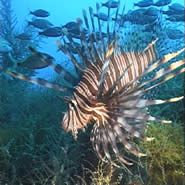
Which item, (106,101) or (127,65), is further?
(127,65)

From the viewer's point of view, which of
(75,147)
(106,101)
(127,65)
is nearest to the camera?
(106,101)

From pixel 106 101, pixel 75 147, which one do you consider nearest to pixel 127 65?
pixel 106 101

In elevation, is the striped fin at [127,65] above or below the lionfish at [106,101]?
above

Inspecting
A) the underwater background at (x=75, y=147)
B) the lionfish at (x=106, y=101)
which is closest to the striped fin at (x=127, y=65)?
the lionfish at (x=106, y=101)

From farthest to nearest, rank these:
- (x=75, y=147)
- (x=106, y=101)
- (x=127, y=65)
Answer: (x=75, y=147) < (x=127, y=65) < (x=106, y=101)

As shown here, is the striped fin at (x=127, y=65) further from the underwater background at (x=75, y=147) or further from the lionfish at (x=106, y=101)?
the underwater background at (x=75, y=147)

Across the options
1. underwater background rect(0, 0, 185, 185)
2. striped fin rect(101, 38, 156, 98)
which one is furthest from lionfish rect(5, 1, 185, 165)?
underwater background rect(0, 0, 185, 185)

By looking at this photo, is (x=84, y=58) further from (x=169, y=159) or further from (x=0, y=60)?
(x=0, y=60)

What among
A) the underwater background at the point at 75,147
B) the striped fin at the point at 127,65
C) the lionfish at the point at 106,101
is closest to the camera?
the lionfish at the point at 106,101

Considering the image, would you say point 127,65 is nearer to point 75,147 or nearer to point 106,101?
point 106,101

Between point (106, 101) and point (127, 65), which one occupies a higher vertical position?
point (127, 65)

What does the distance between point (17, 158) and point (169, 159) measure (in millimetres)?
1757

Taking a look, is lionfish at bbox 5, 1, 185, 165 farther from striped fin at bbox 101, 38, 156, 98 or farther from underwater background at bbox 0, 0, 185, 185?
underwater background at bbox 0, 0, 185, 185

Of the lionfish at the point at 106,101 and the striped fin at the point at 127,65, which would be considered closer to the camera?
the lionfish at the point at 106,101
